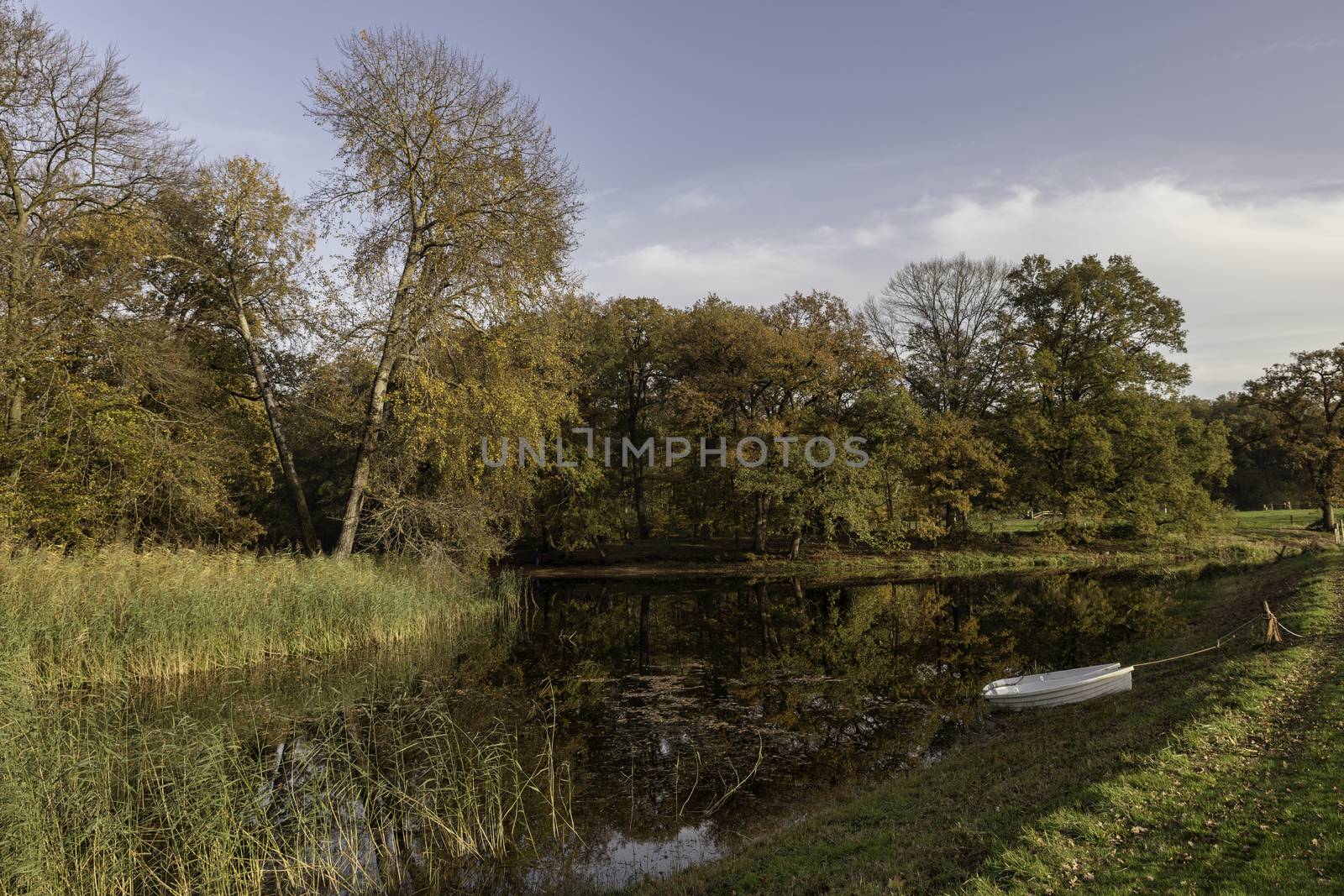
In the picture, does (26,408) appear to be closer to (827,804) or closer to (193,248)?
(193,248)

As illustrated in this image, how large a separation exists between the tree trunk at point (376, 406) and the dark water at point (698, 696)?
5.11 m

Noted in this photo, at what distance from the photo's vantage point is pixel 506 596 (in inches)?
844

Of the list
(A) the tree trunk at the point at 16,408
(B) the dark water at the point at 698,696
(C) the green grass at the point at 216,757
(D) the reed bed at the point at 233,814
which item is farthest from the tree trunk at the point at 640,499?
(D) the reed bed at the point at 233,814

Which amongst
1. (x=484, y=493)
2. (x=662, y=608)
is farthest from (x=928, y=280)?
(x=484, y=493)

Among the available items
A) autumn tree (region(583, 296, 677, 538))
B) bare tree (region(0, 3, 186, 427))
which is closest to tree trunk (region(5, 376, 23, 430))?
bare tree (region(0, 3, 186, 427))

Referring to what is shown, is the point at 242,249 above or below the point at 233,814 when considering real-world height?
above

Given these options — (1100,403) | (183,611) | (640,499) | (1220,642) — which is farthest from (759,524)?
(183,611)

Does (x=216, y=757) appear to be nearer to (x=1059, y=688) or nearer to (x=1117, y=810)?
(x=1117, y=810)

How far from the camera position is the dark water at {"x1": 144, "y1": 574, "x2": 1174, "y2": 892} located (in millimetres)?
7430

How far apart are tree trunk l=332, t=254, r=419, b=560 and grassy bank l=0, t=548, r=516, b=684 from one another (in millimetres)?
1960

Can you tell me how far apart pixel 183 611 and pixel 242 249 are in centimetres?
1211

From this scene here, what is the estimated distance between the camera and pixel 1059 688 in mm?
10461

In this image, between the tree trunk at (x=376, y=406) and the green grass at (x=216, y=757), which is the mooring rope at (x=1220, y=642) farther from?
the tree trunk at (x=376, y=406)

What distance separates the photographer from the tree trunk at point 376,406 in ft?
61.2
